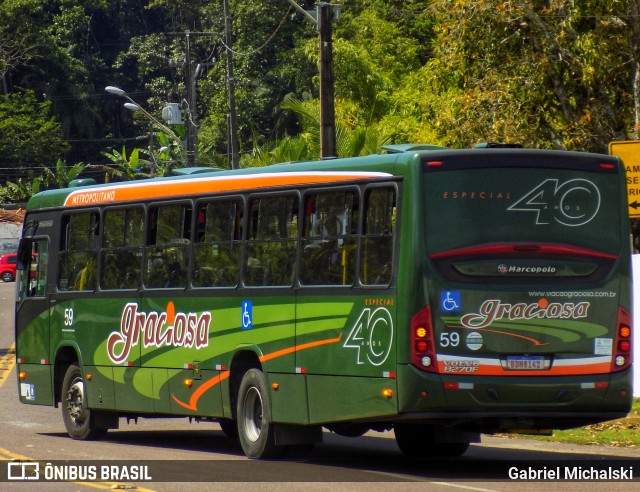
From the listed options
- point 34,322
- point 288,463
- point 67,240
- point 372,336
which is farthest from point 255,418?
point 34,322

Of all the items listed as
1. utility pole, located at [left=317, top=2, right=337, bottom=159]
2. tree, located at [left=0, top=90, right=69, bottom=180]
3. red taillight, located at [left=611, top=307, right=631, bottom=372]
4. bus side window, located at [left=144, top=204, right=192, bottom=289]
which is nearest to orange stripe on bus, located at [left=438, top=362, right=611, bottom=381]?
red taillight, located at [left=611, top=307, right=631, bottom=372]

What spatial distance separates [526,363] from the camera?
12.3 meters

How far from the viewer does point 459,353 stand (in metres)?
12.1

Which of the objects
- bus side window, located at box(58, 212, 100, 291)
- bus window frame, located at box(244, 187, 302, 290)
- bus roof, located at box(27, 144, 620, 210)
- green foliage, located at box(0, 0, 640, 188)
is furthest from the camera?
green foliage, located at box(0, 0, 640, 188)

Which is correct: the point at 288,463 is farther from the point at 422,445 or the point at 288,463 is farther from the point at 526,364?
the point at 526,364

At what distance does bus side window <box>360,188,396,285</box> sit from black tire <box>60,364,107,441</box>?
19.8 ft

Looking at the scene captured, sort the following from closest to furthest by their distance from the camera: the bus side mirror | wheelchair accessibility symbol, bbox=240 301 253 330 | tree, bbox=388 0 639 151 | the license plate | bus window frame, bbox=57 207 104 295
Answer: the license plate → wheelchair accessibility symbol, bbox=240 301 253 330 → bus window frame, bbox=57 207 104 295 → the bus side mirror → tree, bbox=388 0 639 151

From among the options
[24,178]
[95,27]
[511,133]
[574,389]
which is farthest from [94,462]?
[95,27]

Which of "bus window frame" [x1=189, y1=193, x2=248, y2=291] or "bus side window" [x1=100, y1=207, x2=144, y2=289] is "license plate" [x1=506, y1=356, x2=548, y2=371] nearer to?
"bus window frame" [x1=189, y1=193, x2=248, y2=291]

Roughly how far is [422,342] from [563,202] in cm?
200

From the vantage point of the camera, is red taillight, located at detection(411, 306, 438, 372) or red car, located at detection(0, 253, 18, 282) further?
red car, located at detection(0, 253, 18, 282)

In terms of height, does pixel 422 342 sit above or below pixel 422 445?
above

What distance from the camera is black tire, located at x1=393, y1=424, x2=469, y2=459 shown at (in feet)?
47.8

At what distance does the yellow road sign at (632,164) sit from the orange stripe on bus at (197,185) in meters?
5.52
